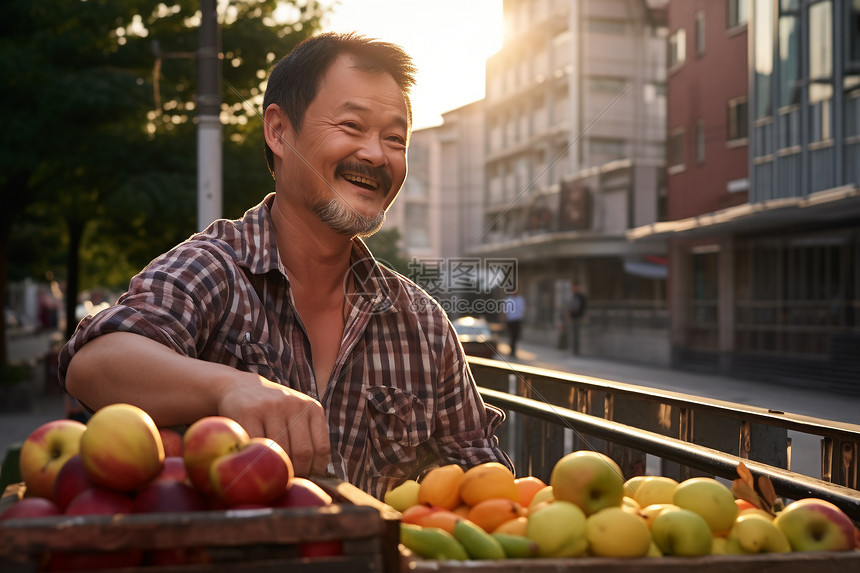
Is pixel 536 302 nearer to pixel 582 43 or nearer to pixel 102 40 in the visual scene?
pixel 582 43

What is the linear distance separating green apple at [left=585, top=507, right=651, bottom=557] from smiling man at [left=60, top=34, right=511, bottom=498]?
116 cm

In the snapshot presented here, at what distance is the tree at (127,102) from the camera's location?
502 inches

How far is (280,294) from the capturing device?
2.70 meters

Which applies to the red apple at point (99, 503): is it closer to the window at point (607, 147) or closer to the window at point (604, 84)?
the window at point (604, 84)

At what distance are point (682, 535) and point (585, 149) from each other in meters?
47.0

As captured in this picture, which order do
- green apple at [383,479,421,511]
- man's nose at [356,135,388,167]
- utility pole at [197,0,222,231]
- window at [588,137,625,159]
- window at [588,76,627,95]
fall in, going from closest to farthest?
green apple at [383,479,421,511] < man's nose at [356,135,388,167] < utility pole at [197,0,222,231] < window at [588,76,627,95] < window at [588,137,625,159]

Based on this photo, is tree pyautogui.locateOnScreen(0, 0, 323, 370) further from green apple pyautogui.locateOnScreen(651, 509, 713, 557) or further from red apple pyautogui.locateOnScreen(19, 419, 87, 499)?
green apple pyautogui.locateOnScreen(651, 509, 713, 557)

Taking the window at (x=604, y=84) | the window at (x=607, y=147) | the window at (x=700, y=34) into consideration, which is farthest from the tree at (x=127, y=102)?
the window at (x=607, y=147)

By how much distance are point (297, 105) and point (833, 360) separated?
58.1ft

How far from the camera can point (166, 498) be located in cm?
132

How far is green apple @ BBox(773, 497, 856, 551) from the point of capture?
5.08ft

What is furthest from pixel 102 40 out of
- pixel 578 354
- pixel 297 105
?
pixel 578 354

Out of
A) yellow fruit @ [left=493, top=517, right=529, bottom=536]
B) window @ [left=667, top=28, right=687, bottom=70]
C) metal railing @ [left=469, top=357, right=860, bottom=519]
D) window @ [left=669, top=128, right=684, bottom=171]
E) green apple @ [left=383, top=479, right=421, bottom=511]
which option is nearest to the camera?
yellow fruit @ [left=493, top=517, right=529, bottom=536]

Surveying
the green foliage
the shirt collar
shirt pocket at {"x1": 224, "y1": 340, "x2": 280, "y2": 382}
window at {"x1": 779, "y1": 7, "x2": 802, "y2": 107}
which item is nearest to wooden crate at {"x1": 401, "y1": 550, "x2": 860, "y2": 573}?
shirt pocket at {"x1": 224, "y1": 340, "x2": 280, "y2": 382}
